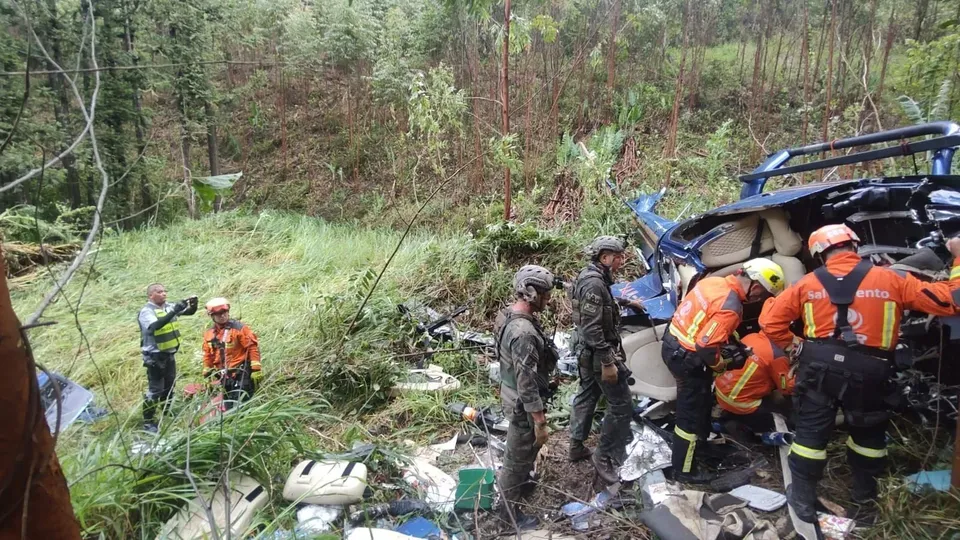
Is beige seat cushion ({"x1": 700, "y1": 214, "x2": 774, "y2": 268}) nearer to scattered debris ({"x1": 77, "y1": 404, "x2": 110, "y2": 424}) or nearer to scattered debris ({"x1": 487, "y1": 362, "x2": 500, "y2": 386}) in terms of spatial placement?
scattered debris ({"x1": 487, "y1": 362, "x2": 500, "y2": 386})

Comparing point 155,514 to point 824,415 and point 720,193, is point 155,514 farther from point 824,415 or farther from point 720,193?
point 720,193

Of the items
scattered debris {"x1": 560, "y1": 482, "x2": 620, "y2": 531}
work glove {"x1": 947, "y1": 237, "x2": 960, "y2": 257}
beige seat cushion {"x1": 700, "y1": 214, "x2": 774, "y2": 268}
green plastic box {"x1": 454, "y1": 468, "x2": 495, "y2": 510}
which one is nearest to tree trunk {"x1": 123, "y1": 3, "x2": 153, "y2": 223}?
green plastic box {"x1": 454, "y1": 468, "x2": 495, "y2": 510}

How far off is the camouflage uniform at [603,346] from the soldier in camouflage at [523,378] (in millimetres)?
370

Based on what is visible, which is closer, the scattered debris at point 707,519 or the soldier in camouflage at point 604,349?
the scattered debris at point 707,519

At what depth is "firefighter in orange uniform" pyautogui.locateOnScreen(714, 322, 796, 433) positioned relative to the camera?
3584 mm

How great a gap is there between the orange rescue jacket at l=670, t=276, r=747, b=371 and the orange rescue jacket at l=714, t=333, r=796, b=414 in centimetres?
24

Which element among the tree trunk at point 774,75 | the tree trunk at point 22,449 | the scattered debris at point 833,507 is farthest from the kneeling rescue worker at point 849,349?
the tree trunk at point 774,75

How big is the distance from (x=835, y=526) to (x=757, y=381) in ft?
2.94

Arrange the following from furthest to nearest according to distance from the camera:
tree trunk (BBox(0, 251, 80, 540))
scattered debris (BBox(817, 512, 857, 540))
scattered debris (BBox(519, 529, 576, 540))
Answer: scattered debris (BBox(519, 529, 576, 540)) < scattered debris (BBox(817, 512, 857, 540)) < tree trunk (BBox(0, 251, 80, 540))

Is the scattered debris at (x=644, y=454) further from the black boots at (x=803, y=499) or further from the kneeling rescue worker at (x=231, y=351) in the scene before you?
the kneeling rescue worker at (x=231, y=351)

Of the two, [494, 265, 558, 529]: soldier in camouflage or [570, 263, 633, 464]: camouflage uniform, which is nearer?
[494, 265, 558, 529]: soldier in camouflage

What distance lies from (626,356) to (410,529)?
2108mm

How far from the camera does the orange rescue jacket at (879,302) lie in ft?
9.49

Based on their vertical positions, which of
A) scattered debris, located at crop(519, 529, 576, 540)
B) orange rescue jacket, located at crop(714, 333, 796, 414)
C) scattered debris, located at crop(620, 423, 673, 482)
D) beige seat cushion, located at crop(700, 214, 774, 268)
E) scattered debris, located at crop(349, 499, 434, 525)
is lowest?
scattered debris, located at crop(519, 529, 576, 540)
